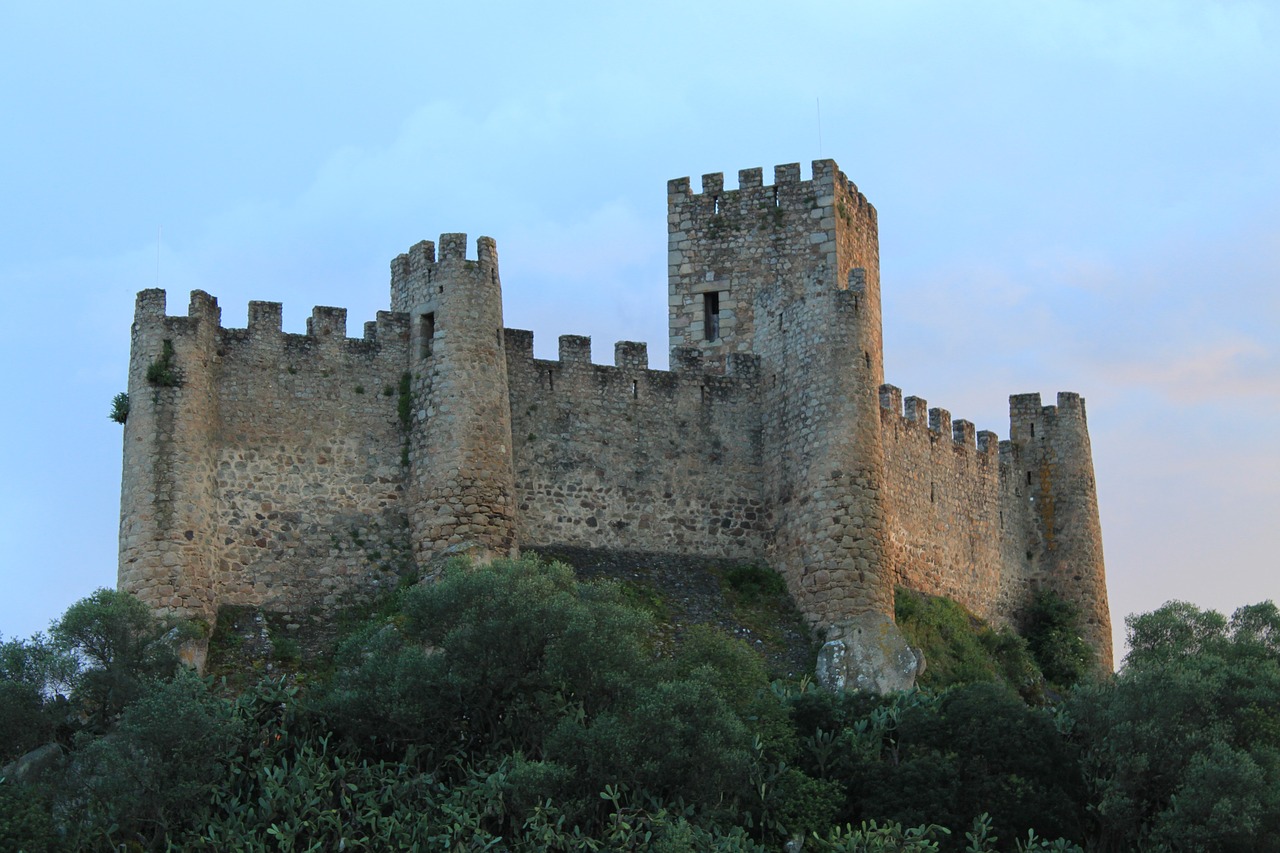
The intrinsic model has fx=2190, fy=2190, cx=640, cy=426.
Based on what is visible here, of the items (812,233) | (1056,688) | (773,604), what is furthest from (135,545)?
(1056,688)

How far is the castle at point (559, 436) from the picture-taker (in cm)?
4319

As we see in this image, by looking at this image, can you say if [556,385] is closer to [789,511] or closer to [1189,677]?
[789,511]

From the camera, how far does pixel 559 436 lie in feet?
153

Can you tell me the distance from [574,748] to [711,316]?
18.6 meters

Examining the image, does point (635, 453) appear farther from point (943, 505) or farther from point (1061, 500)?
point (1061, 500)

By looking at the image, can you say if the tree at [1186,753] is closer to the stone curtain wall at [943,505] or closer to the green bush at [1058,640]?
the stone curtain wall at [943,505]

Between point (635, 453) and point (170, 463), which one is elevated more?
point (635, 453)

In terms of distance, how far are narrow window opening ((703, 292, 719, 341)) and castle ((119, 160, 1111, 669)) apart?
0.25ft

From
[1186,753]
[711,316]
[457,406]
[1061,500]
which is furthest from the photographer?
[1061,500]

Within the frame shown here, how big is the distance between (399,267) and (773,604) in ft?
35.0

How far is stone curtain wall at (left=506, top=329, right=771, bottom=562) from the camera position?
152ft

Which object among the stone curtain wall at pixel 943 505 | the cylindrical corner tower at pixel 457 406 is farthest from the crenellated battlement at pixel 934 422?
the cylindrical corner tower at pixel 457 406

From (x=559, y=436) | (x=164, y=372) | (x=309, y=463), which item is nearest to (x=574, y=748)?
(x=309, y=463)

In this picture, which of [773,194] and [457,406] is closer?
[457,406]
